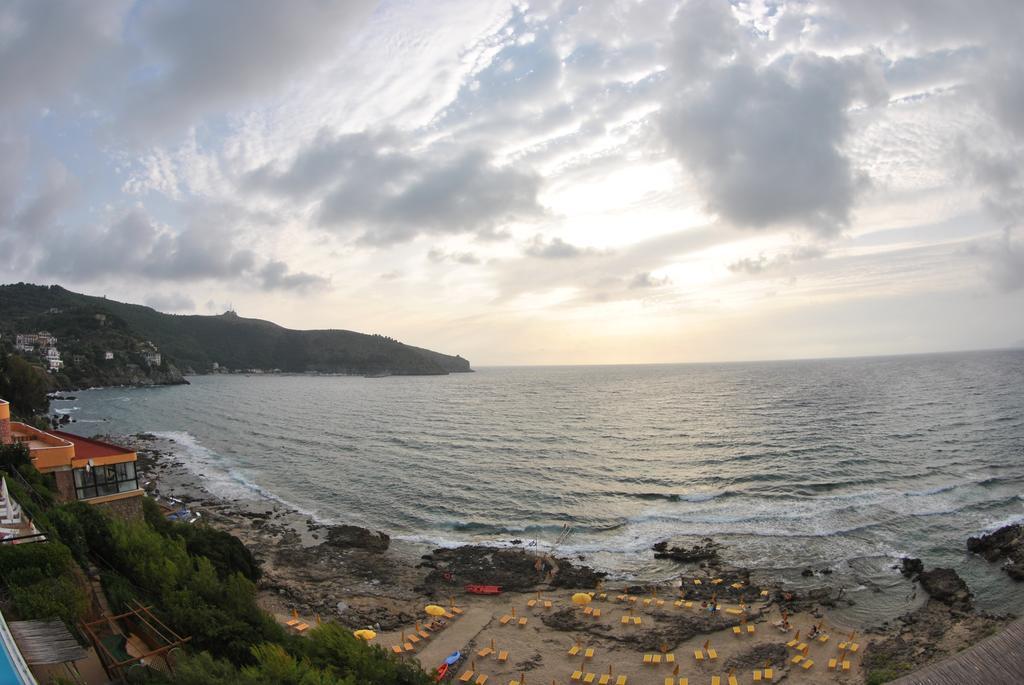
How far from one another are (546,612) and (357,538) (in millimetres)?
16021

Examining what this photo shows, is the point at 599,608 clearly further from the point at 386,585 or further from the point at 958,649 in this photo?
the point at 958,649

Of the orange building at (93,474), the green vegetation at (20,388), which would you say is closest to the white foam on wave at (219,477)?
the orange building at (93,474)

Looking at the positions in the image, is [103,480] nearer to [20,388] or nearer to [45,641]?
[45,641]

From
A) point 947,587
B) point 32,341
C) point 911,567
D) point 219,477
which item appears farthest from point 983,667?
point 32,341

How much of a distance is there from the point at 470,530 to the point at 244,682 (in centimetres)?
2938

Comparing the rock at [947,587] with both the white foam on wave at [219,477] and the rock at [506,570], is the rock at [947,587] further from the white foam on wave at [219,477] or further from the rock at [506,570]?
the white foam on wave at [219,477]

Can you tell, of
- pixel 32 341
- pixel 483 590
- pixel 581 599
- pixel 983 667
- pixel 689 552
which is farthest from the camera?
pixel 32 341

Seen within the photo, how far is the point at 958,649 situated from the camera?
2298cm

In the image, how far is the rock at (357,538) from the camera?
3738 centimetres

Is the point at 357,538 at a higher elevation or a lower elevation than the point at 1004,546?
higher

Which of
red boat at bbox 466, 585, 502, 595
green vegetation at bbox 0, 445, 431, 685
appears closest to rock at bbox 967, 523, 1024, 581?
red boat at bbox 466, 585, 502, 595

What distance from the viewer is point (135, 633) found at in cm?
1562

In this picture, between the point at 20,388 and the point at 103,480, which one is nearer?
the point at 103,480

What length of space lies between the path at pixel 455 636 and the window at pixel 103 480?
16.2m
